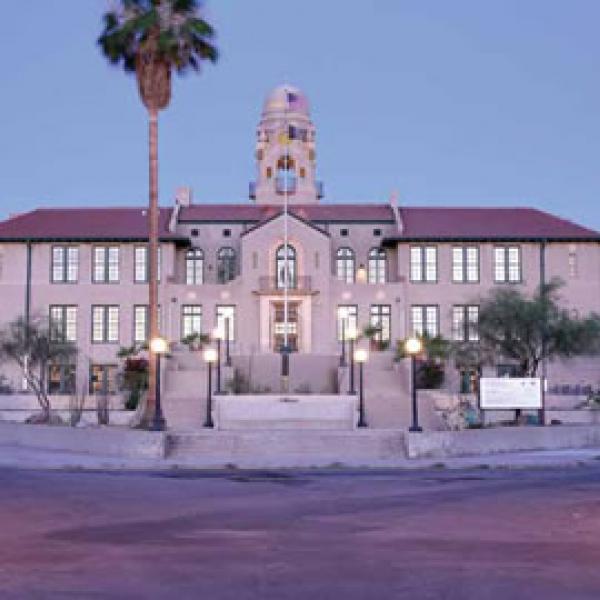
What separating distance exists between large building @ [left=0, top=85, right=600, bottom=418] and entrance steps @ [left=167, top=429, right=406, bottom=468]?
2528 cm

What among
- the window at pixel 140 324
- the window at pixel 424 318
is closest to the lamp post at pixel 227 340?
the window at pixel 140 324

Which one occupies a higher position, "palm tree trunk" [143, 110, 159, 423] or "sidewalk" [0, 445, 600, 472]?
"palm tree trunk" [143, 110, 159, 423]

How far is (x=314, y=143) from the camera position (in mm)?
72000

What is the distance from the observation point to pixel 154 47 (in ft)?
120

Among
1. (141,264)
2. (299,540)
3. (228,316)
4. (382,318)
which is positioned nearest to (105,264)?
(141,264)

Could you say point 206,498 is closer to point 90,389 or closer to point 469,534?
point 469,534

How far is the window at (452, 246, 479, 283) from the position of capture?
61875 mm

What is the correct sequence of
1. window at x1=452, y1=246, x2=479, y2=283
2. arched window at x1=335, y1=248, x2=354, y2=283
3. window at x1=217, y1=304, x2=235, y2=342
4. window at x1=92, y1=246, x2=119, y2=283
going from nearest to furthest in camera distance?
window at x1=217, y1=304, x2=235, y2=342 → window at x1=92, y1=246, x2=119, y2=283 → window at x1=452, y1=246, x2=479, y2=283 → arched window at x1=335, y1=248, x2=354, y2=283

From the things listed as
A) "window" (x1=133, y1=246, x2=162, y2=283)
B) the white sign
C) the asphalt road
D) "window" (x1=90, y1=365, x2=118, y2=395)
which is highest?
"window" (x1=133, y1=246, x2=162, y2=283)

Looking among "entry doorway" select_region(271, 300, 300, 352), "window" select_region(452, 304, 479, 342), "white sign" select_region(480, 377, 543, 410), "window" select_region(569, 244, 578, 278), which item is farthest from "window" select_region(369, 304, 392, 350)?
"white sign" select_region(480, 377, 543, 410)

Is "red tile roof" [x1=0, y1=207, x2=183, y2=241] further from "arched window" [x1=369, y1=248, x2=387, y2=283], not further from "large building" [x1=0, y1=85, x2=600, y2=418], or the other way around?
"arched window" [x1=369, y1=248, x2=387, y2=283]

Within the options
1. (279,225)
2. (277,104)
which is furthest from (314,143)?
(279,225)

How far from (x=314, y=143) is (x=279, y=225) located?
481 inches

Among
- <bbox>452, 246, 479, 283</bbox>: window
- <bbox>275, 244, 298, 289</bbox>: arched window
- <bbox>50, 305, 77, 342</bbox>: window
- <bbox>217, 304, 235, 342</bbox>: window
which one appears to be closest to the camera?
<bbox>217, 304, 235, 342</bbox>: window
